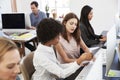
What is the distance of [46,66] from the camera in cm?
154

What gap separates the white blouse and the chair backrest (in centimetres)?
6

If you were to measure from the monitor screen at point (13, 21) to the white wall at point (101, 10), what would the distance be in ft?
5.72

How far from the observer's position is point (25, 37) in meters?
3.41

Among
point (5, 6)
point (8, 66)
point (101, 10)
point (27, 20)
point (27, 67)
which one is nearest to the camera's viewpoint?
point (8, 66)

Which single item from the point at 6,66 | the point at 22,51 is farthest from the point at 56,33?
the point at 22,51

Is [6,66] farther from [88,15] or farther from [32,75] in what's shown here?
[88,15]

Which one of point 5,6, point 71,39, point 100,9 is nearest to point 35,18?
point 5,6

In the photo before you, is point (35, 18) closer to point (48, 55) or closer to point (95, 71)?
point (48, 55)

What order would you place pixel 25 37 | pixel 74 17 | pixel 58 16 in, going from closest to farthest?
pixel 74 17 → pixel 25 37 → pixel 58 16

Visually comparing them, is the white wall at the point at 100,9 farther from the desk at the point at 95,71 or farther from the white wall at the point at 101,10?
the desk at the point at 95,71

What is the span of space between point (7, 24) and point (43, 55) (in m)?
2.24

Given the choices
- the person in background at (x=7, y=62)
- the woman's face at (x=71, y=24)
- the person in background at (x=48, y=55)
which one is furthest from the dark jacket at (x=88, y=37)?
the person in background at (x=7, y=62)

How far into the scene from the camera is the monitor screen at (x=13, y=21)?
3561mm

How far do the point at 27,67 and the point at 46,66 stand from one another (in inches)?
7.9
